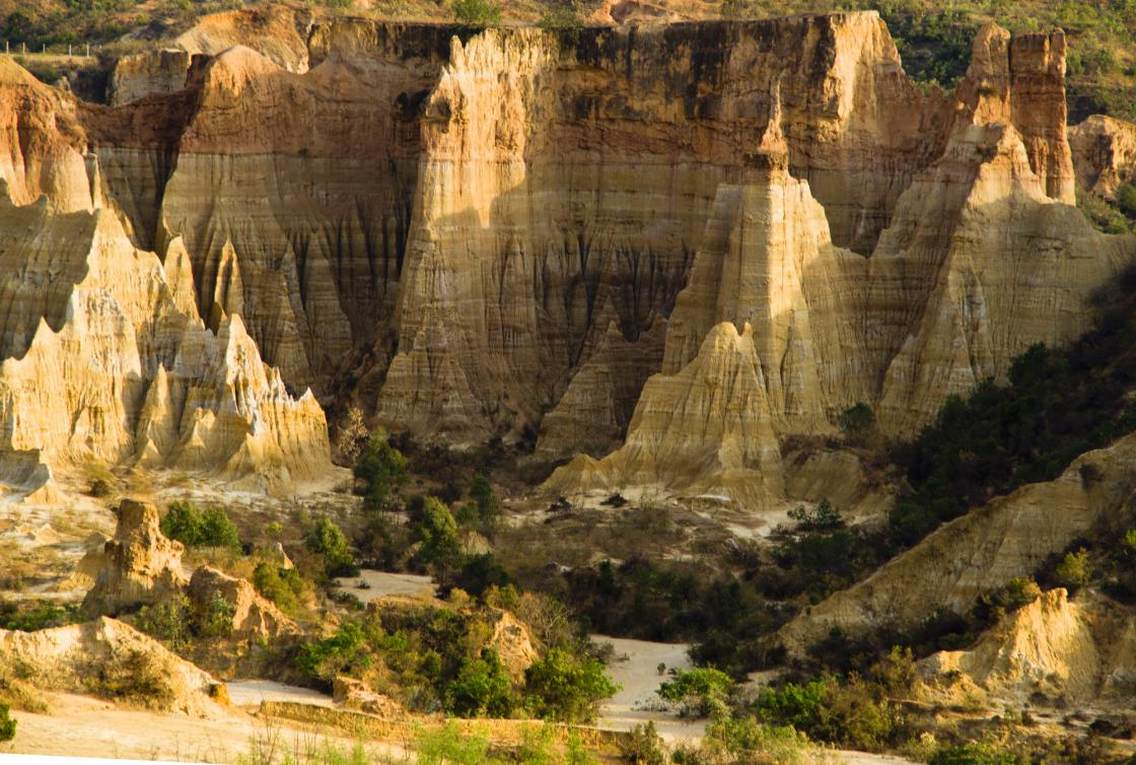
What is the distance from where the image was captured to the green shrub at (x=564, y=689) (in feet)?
133

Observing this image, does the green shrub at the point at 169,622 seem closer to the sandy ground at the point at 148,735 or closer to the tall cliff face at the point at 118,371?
the sandy ground at the point at 148,735

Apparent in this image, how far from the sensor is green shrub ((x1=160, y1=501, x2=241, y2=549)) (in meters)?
50.1

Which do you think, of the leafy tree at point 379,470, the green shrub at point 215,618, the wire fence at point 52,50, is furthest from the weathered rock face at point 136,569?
the wire fence at point 52,50

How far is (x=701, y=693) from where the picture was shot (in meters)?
41.8

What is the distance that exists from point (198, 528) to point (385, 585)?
3754mm

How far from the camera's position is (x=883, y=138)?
207ft

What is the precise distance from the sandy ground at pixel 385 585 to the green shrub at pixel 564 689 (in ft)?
22.7

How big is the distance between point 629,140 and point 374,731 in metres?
30.8

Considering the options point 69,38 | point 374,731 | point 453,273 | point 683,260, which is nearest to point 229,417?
point 453,273

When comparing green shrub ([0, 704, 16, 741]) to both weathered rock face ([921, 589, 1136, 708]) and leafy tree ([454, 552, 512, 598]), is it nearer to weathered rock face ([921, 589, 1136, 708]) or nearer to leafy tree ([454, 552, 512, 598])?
weathered rock face ([921, 589, 1136, 708])

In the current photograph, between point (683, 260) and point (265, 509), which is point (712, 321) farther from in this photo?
point (265, 509)

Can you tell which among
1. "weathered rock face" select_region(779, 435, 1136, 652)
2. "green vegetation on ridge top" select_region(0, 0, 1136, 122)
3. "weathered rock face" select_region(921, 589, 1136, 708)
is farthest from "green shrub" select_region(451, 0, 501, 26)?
"weathered rock face" select_region(921, 589, 1136, 708)

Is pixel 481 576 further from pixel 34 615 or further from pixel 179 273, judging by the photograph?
pixel 179 273

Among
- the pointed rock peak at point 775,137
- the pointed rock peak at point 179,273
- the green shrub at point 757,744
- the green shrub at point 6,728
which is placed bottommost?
the green shrub at point 757,744
